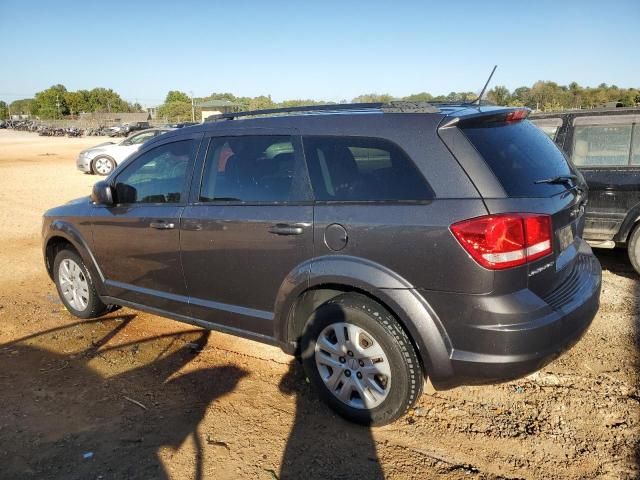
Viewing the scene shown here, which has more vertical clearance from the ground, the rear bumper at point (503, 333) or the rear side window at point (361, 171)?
the rear side window at point (361, 171)

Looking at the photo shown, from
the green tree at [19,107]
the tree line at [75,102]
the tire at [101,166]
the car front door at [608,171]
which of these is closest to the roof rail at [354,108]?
the car front door at [608,171]

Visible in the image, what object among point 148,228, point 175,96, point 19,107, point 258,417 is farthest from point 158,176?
point 19,107

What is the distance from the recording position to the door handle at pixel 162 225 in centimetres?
377

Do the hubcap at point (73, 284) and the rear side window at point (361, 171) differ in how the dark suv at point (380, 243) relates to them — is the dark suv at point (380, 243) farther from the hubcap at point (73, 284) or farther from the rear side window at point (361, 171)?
the hubcap at point (73, 284)

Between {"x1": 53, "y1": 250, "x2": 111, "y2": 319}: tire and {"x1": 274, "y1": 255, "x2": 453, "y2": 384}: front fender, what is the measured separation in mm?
2680

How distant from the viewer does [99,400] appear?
3488 millimetres

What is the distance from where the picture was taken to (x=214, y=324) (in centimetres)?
373

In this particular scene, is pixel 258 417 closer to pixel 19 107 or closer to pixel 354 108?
pixel 354 108

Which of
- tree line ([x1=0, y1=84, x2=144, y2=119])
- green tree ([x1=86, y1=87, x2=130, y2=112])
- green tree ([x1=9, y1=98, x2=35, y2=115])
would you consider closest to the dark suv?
tree line ([x1=0, y1=84, x2=144, y2=119])

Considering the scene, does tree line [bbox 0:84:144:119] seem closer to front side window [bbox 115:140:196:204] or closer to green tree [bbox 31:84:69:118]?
green tree [bbox 31:84:69:118]

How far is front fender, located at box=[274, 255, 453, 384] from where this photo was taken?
2713 mm

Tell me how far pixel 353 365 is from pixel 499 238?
114cm

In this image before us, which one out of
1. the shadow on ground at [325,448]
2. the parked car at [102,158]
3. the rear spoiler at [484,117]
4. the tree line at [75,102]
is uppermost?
the tree line at [75,102]

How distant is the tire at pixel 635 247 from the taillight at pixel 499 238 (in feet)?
11.9
